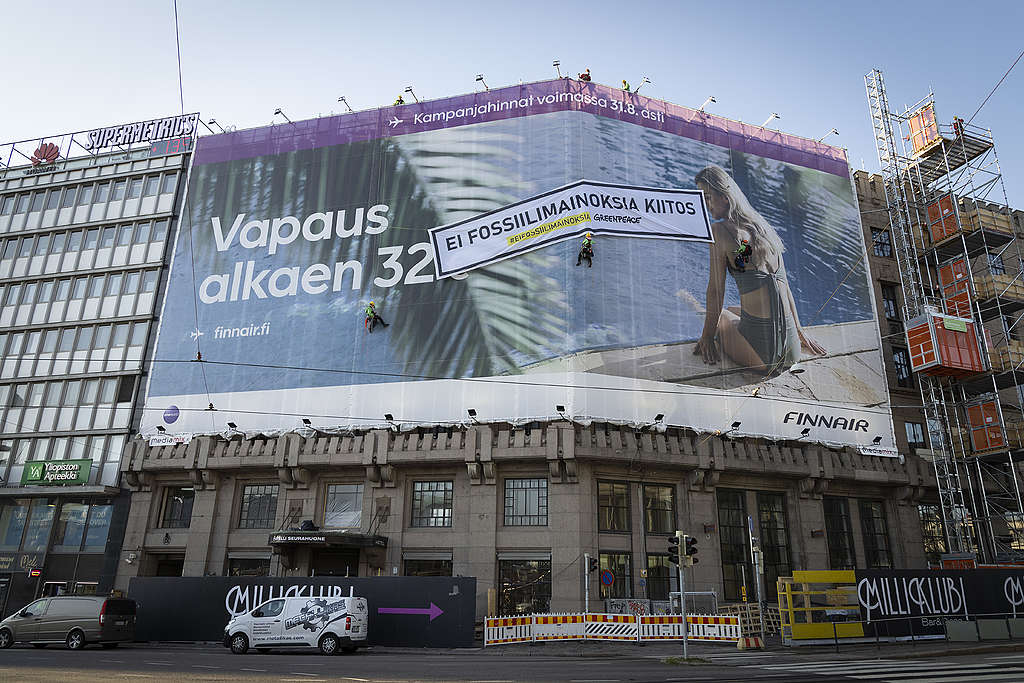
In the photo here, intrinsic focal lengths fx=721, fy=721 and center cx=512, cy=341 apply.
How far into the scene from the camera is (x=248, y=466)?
34.5 metres

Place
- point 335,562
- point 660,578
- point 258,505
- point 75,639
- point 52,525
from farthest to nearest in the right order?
point 52,525 → point 258,505 → point 335,562 → point 660,578 → point 75,639

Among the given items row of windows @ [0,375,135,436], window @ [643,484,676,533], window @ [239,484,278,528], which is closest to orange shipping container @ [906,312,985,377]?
window @ [643,484,676,533]

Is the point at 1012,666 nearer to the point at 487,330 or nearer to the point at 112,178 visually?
the point at 487,330

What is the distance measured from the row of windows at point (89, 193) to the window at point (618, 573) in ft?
113

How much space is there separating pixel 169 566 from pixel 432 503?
15.0 meters

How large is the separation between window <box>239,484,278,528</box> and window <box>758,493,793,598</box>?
23375 mm

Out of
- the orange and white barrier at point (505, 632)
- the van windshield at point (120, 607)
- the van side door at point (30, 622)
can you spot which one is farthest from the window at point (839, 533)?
the van side door at point (30, 622)

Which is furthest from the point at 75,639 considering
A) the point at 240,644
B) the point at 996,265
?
the point at 996,265

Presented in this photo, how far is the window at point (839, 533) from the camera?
35.2 meters

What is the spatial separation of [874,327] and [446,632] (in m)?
29.9

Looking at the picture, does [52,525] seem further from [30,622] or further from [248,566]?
[30,622]

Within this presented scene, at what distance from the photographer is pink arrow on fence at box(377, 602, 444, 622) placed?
24.4m

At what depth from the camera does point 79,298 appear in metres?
44.4

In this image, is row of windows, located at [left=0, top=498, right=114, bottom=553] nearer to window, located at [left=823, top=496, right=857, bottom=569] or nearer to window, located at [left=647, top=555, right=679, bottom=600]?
window, located at [left=647, top=555, right=679, bottom=600]
